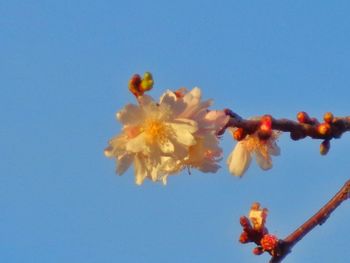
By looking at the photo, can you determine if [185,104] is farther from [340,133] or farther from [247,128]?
[340,133]

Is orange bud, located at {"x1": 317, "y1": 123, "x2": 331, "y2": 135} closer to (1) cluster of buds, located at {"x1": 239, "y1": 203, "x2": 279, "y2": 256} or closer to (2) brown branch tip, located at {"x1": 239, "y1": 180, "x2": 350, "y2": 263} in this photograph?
(2) brown branch tip, located at {"x1": 239, "y1": 180, "x2": 350, "y2": 263}

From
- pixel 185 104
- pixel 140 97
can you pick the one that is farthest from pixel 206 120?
pixel 140 97

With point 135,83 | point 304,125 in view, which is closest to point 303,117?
point 304,125

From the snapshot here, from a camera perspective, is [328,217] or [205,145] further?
[205,145]

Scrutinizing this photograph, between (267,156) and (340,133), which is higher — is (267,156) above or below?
above

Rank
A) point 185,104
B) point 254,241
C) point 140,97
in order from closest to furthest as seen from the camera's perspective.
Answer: point 140,97
point 185,104
point 254,241

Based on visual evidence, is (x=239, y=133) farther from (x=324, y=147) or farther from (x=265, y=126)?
(x=324, y=147)

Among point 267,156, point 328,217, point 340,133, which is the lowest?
point 328,217

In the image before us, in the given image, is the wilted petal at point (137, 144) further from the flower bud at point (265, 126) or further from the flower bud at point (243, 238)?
the flower bud at point (243, 238)

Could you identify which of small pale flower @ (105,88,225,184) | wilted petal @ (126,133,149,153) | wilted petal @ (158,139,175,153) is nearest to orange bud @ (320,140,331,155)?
small pale flower @ (105,88,225,184)
